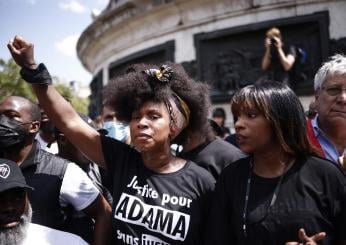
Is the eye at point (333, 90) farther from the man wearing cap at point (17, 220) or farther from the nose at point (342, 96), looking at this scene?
the man wearing cap at point (17, 220)

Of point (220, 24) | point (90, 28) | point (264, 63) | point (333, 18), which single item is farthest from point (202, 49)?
point (90, 28)

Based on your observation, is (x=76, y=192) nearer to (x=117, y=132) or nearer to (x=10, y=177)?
(x=10, y=177)

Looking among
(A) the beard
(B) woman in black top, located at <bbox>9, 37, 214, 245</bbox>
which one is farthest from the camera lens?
(A) the beard

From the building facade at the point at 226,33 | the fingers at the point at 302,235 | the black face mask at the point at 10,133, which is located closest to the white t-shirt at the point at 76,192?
the black face mask at the point at 10,133

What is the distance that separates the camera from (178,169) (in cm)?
254

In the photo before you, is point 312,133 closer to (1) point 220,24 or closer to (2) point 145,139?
(2) point 145,139

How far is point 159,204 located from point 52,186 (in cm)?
71

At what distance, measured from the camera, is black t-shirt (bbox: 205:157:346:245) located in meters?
2.07

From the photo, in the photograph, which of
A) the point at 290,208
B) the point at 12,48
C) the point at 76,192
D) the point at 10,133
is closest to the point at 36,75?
the point at 12,48

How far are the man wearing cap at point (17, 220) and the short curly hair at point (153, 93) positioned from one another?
741mm

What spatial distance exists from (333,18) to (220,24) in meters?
1.92

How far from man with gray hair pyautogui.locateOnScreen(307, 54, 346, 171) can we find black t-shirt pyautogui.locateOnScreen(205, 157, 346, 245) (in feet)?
2.42

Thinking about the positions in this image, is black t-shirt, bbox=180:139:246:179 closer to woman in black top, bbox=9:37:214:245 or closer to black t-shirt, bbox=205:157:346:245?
woman in black top, bbox=9:37:214:245

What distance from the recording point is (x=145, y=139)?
2479 mm
